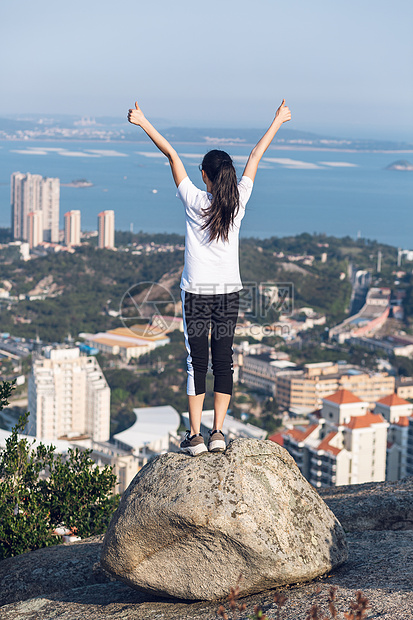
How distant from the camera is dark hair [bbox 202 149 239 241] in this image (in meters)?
2.34

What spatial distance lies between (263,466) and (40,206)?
154 feet

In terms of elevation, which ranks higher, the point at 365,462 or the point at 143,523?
the point at 143,523

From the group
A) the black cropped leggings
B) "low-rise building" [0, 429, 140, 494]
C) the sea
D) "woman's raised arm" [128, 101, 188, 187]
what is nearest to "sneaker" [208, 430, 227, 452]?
the black cropped leggings

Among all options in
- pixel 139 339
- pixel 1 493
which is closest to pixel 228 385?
pixel 1 493

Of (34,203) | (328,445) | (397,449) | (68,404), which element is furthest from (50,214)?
(328,445)

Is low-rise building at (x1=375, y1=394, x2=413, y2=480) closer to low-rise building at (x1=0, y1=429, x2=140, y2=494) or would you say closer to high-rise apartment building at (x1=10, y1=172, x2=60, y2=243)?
low-rise building at (x1=0, y1=429, x2=140, y2=494)

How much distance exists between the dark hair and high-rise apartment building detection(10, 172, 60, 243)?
44792 millimetres

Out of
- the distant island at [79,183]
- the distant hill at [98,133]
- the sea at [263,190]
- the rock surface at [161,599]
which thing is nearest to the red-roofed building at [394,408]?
the rock surface at [161,599]

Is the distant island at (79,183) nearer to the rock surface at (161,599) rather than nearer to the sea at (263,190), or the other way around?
the sea at (263,190)

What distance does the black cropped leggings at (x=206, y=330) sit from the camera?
2443 millimetres

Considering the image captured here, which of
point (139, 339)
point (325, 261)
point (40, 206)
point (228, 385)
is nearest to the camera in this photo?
point (228, 385)

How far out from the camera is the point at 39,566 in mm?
2914

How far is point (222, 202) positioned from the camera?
2.34 m

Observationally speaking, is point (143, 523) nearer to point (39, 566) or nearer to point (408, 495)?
point (39, 566)
